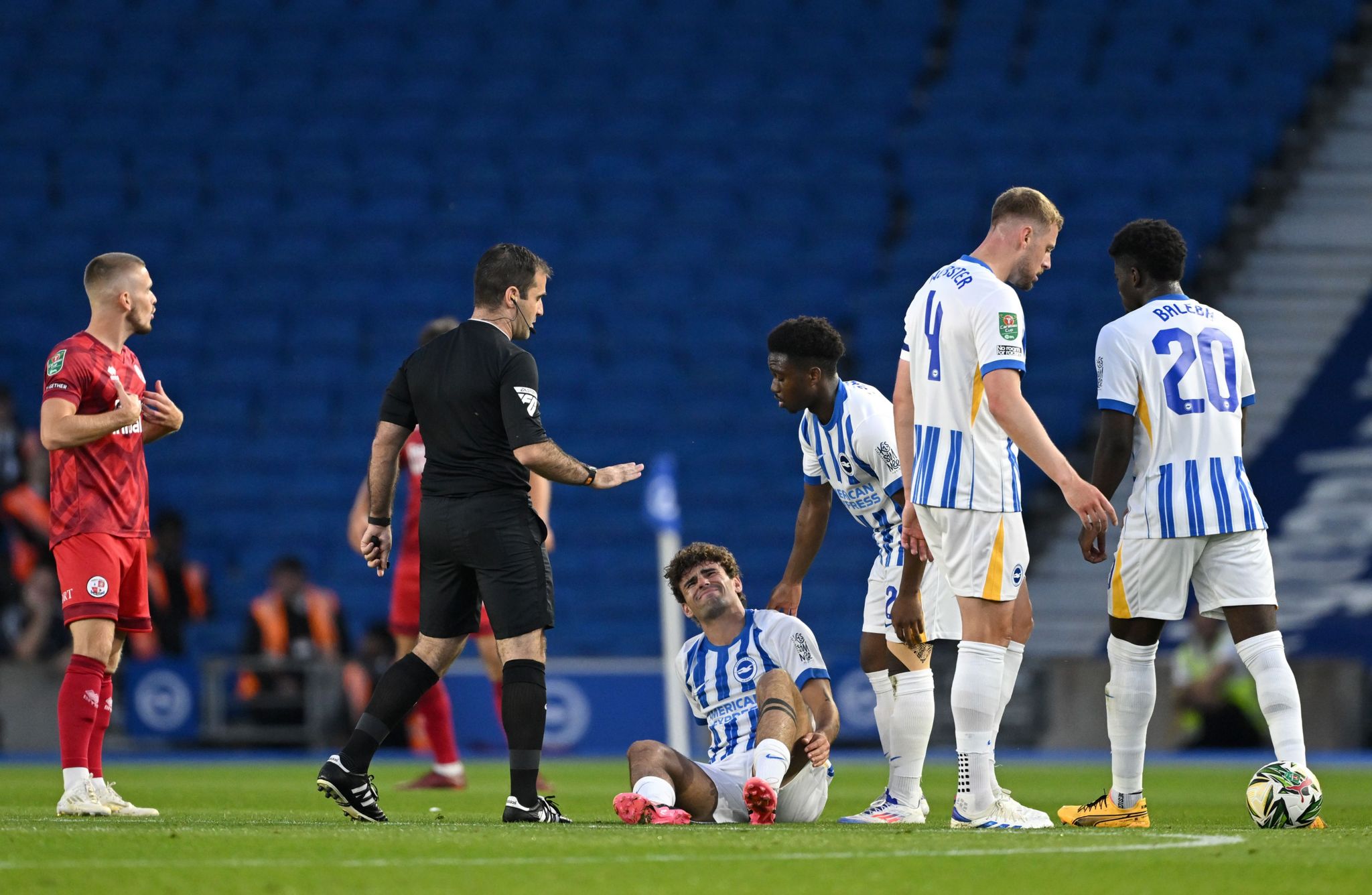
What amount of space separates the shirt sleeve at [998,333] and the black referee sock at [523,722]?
1.87 metres

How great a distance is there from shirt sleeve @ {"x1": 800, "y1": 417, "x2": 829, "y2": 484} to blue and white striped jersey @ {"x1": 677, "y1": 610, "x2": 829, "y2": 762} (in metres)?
0.61

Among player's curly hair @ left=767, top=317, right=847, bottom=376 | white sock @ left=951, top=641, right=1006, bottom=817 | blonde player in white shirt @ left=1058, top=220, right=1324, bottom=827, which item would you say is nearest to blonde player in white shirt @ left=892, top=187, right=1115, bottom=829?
white sock @ left=951, top=641, right=1006, bottom=817

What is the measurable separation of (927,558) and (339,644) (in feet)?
27.8

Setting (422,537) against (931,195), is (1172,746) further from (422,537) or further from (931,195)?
(422,537)

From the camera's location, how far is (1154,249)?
654 centimetres

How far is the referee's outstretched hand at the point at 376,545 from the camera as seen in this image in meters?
6.41

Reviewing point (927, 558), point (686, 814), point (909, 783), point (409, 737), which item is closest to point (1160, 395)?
point (927, 558)

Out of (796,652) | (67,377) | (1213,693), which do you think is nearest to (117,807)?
(67,377)

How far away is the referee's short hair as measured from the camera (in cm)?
643

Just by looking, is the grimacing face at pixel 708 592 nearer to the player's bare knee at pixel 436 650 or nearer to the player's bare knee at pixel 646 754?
the player's bare knee at pixel 646 754

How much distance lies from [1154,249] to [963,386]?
1.09 metres

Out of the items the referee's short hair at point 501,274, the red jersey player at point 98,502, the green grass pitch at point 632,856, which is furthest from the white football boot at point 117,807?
the referee's short hair at point 501,274

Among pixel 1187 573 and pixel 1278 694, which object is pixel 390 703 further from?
pixel 1278 694

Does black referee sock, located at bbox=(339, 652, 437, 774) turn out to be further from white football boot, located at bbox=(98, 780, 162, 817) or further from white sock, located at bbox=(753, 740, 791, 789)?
white sock, located at bbox=(753, 740, 791, 789)
